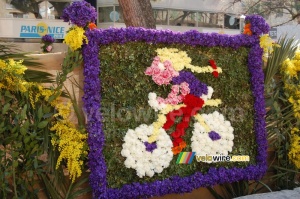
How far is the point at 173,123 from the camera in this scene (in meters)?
4.46

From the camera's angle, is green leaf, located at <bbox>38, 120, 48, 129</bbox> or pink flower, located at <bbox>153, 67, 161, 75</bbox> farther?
pink flower, located at <bbox>153, 67, 161, 75</bbox>

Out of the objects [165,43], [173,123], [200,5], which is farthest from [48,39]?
[200,5]

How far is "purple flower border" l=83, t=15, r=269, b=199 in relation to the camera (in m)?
4.05

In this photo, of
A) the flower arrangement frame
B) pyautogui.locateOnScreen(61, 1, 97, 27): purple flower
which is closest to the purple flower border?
the flower arrangement frame

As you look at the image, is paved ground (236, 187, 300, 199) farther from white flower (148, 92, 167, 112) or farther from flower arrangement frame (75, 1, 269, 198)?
white flower (148, 92, 167, 112)

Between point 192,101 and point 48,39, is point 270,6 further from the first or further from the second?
point 192,101

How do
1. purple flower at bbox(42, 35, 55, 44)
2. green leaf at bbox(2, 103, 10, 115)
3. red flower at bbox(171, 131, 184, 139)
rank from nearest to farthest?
green leaf at bbox(2, 103, 10, 115) → red flower at bbox(171, 131, 184, 139) → purple flower at bbox(42, 35, 55, 44)

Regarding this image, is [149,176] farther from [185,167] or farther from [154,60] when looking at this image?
[154,60]

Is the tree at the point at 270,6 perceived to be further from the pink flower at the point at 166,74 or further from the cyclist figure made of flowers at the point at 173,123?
the pink flower at the point at 166,74

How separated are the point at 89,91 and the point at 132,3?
3032 mm

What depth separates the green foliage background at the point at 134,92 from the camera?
4180 millimetres

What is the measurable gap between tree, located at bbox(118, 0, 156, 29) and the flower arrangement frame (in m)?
2.05

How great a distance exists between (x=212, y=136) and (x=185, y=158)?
41cm

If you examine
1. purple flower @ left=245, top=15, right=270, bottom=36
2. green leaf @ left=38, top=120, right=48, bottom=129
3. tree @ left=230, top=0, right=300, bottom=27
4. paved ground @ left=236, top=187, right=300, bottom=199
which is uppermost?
tree @ left=230, top=0, right=300, bottom=27
